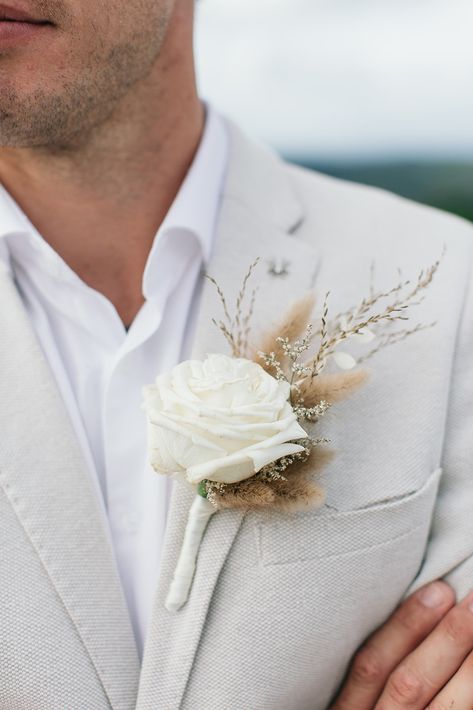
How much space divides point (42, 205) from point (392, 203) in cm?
106

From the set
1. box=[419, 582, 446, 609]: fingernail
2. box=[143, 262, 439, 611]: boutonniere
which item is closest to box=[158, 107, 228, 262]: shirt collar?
box=[143, 262, 439, 611]: boutonniere

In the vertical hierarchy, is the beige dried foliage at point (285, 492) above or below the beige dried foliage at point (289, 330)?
below

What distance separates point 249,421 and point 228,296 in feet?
2.04

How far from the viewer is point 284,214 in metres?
2.29

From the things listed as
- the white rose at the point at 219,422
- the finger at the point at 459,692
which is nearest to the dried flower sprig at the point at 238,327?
the white rose at the point at 219,422

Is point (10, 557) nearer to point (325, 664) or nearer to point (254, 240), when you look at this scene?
point (325, 664)

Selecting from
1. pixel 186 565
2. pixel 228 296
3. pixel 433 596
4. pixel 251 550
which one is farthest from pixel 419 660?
pixel 228 296

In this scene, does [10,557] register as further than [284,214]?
No

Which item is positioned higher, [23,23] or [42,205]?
[23,23]

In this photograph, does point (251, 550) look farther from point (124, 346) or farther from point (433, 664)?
point (124, 346)

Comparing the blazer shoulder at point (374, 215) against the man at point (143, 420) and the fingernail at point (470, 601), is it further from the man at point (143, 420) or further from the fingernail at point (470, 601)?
the fingernail at point (470, 601)

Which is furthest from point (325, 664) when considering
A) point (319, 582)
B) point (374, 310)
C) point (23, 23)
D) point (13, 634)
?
point (23, 23)

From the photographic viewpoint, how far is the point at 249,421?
151cm

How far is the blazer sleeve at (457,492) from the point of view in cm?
192
